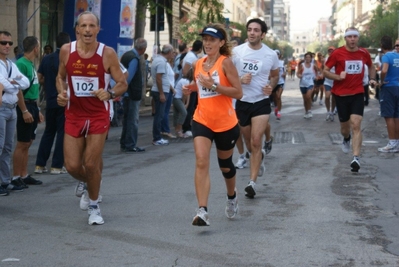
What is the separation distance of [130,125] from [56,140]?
2899 millimetres

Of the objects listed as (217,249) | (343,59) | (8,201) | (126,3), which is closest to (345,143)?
(343,59)

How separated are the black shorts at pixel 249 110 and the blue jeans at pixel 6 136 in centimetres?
266

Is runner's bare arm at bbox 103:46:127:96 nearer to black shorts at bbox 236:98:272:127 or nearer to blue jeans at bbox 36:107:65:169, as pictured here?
black shorts at bbox 236:98:272:127

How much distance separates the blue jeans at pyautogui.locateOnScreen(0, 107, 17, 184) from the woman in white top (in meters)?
13.9

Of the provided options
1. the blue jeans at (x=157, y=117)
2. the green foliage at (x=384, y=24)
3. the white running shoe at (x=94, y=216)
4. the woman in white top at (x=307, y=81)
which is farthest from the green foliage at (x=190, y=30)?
the white running shoe at (x=94, y=216)

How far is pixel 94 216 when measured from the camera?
303 inches

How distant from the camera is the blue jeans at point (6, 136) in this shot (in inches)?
375

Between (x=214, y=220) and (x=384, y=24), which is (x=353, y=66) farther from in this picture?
(x=384, y=24)

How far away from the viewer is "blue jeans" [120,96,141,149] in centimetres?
1453

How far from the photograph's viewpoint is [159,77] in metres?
→ 16.1

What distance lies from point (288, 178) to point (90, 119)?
3.96 m

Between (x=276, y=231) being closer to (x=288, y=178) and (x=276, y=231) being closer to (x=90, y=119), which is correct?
(x=90, y=119)

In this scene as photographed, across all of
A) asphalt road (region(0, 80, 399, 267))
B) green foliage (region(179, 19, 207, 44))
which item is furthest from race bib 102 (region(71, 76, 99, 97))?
green foliage (region(179, 19, 207, 44))

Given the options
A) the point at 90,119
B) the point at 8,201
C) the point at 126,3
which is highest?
the point at 126,3
